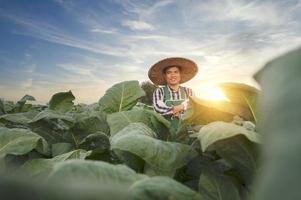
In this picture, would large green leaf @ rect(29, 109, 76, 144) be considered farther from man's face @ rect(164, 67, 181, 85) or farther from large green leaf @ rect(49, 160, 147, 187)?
man's face @ rect(164, 67, 181, 85)

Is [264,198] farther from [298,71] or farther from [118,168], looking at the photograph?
[118,168]

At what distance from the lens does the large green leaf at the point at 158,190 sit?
0.57m

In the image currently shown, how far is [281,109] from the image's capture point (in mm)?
435

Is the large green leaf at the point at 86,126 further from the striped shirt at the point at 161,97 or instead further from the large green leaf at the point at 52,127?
the striped shirt at the point at 161,97

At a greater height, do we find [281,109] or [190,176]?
Answer: [281,109]

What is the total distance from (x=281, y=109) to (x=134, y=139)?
0.48 meters

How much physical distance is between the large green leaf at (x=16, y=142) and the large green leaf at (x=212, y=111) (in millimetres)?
400

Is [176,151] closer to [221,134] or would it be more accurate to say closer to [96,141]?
[221,134]

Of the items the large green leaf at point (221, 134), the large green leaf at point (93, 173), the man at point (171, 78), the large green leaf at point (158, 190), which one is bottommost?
the large green leaf at point (158, 190)

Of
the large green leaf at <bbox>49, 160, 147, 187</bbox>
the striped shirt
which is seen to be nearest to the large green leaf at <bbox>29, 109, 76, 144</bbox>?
the large green leaf at <bbox>49, 160, 147, 187</bbox>

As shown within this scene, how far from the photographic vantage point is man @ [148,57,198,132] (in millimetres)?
4899

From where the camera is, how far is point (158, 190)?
585 mm

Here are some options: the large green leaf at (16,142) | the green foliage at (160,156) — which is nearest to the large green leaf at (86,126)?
the green foliage at (160,156)

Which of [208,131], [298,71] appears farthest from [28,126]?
[298,71]
